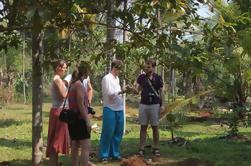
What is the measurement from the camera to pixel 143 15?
190 inches

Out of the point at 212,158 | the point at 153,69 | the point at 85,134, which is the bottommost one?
the point at 212,158

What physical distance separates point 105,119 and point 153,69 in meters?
1.14

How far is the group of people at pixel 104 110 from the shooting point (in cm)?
646

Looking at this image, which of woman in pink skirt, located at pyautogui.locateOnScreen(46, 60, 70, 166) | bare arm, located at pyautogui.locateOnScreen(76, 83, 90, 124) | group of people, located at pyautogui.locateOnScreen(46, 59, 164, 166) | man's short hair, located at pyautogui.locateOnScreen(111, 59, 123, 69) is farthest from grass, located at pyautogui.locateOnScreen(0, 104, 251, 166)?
bare arm, located at pyautogui.locateOnScreen(76, 83, 90, 124)

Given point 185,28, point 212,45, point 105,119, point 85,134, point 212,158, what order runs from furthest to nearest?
point 212,158, point 105,119, point 85,134, point 185,28, point 212,45

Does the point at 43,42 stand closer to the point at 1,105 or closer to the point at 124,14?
the point at 124,14

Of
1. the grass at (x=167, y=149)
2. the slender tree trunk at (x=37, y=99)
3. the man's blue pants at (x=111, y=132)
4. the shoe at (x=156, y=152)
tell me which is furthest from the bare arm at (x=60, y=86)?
the shoe at (x=156, y=152)

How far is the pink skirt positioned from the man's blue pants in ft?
3.74

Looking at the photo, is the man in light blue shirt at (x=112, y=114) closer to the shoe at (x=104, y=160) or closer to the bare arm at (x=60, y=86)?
the shoe at (x=104, y=160)

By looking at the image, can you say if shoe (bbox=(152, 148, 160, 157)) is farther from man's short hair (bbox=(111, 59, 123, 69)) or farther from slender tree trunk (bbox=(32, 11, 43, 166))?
slender tree trunk (bbox=(32, 11, 43, 166))

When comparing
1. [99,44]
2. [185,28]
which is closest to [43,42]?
[99,44]

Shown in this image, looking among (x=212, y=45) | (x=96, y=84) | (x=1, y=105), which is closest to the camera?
(x=212, y=45)

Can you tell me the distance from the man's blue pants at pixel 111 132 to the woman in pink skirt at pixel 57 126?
1084 millimetres

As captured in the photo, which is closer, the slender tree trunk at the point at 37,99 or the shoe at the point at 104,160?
the slender tree trunk at the point at 37,99
